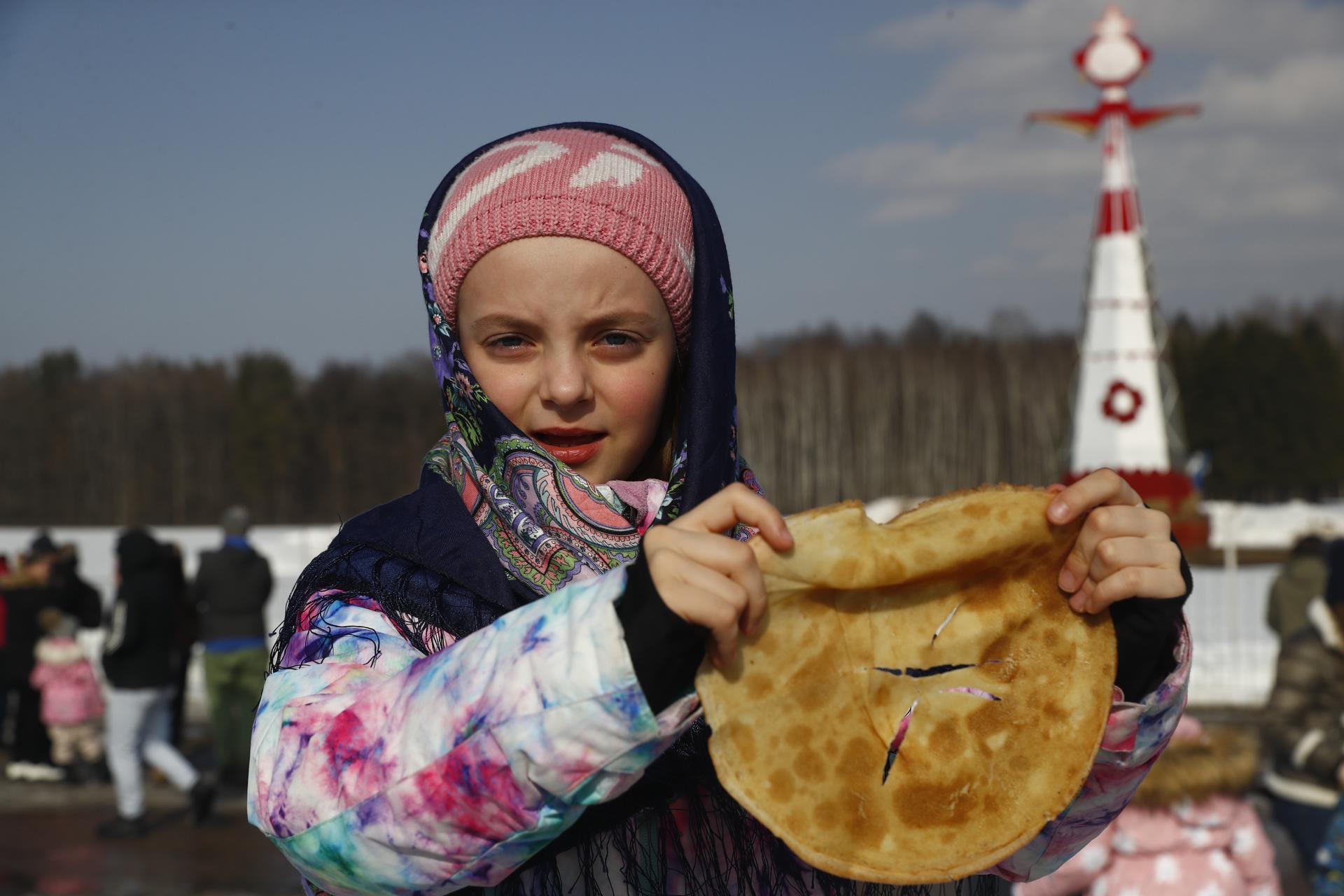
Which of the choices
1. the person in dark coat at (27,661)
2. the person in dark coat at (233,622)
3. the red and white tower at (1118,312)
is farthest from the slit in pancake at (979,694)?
the red and white tower at (1118,312)

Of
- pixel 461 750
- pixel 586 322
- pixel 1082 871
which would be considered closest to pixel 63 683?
pixel 1082 871

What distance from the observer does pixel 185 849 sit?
775 centimetres

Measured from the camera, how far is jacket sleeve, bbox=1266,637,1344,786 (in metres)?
4.97

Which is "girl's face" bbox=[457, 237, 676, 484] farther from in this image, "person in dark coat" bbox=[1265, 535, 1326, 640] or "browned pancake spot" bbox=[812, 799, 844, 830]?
"person in dark coat" bbox=[1265, 535, 1326, 640]

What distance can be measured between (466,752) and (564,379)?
1.79 ft

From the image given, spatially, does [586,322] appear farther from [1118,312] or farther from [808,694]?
[1118,312]

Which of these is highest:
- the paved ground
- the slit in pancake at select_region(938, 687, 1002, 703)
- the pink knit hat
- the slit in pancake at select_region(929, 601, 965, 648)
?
the pink knit hat

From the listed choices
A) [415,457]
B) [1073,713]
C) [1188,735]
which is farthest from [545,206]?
[415,457]

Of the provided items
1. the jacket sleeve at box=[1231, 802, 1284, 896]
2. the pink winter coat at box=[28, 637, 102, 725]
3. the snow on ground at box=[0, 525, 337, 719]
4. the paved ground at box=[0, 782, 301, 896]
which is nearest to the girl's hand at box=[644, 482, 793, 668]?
the jacket sleeve at box=[1231, 802, 1284, 896]

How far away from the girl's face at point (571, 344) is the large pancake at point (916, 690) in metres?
0.42

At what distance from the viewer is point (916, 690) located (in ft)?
4.67

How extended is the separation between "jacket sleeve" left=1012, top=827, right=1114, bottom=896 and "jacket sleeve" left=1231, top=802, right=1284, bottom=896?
420mm

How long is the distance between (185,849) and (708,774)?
7248 mm

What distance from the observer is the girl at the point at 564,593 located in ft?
3.86
